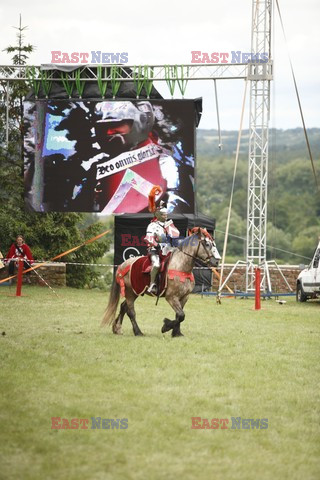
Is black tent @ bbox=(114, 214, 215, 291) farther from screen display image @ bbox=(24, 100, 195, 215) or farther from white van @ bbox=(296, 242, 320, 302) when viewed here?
white van @ bbox=(296, 242, 320, 302)

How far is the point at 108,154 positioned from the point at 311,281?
752cm

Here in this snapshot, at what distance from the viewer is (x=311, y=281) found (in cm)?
2642

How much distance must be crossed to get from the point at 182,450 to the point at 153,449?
28 centimetres

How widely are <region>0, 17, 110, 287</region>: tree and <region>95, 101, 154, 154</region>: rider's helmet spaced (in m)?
4.26

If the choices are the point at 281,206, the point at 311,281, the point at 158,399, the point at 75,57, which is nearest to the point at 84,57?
the point at 75,57

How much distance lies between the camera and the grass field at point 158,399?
27.2 feet

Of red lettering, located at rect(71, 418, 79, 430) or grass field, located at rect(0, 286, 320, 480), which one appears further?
red lettering, located at rect(71, 418, 79, 430)

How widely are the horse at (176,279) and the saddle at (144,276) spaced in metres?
0.07

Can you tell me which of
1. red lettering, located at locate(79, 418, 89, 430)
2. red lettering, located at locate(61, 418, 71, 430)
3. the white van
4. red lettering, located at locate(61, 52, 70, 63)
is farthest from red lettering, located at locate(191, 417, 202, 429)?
red lettering, located at locate(61, 52, 70, 63)

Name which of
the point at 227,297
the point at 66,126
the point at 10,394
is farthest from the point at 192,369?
the point at 66,126

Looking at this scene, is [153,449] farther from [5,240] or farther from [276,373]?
[5,240]

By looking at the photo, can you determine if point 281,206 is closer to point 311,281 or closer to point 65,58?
point 65,58

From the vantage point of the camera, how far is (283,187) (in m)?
136

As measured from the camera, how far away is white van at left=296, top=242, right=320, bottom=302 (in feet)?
85.9
